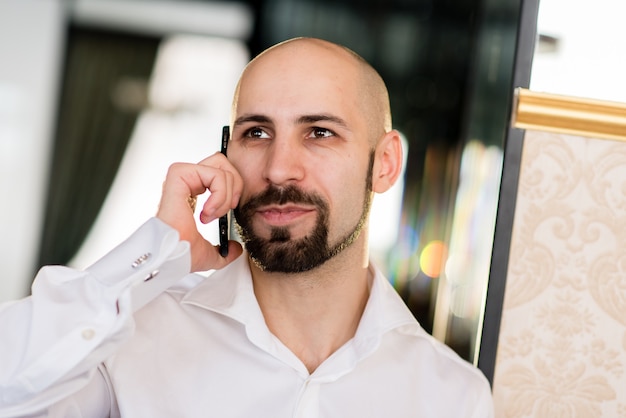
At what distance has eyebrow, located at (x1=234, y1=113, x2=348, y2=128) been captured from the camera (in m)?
1.64

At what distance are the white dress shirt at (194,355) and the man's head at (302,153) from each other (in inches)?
6.3

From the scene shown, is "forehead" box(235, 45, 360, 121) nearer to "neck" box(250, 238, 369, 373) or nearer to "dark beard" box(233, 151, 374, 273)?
"dark beard" box(233, 151, 374, 273)

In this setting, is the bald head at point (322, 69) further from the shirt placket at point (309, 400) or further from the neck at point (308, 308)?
the shirt placket at point (309, 400)

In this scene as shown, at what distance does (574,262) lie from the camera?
1.66 m

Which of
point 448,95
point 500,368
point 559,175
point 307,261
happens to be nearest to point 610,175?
point 559,175

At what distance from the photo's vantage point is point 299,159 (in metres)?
1.62

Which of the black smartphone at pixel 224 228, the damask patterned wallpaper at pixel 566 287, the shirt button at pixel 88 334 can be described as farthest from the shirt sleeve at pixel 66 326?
the damask patterned wallpaper at pixel 566 287

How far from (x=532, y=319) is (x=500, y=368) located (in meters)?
0.13

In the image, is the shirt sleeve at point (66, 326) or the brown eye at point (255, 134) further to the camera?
the brown eye at point (255, 134)

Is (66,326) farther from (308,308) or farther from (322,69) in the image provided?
(322,69)

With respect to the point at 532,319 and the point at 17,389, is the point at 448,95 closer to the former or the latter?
the point at 532,319

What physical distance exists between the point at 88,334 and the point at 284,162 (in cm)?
58

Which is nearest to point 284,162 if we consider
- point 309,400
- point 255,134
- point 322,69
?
point 255,134

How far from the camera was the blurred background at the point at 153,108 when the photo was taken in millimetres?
5984
